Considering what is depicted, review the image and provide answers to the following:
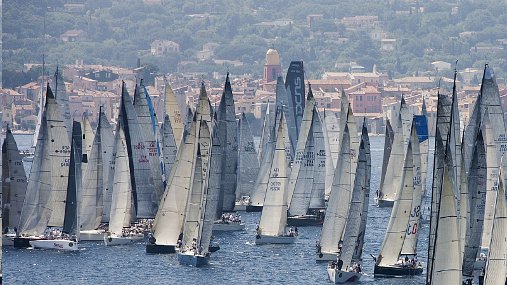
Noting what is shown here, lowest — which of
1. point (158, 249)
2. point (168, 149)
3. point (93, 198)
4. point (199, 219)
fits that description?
point (158, 249)

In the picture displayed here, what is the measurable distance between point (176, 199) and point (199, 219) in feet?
11.7

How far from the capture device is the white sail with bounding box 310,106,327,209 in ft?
207

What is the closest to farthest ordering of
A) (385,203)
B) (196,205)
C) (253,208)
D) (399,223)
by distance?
(399,223) < (196,205) < (253,208) < (385,203)

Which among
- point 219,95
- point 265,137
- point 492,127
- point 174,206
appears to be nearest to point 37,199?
point 174,206

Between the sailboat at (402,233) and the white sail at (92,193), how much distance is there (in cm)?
1201

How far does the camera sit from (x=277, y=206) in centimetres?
5684

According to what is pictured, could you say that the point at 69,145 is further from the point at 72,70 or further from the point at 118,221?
the point at 72,70

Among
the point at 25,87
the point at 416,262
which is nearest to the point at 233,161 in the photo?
the point at 416,262

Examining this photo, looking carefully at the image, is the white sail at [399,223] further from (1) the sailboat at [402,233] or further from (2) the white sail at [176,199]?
(2) the white sail at [176,199]

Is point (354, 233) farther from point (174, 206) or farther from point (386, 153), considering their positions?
point (386, 153)

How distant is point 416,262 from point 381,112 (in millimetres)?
133903

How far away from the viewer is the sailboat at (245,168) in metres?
69.9

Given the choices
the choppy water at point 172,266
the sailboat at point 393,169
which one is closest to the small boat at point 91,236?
the choppy water at point 172,266

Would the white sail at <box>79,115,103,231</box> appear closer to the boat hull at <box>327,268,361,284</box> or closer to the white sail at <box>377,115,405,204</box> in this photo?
the white sail at <box>377,115,405,204</box>
